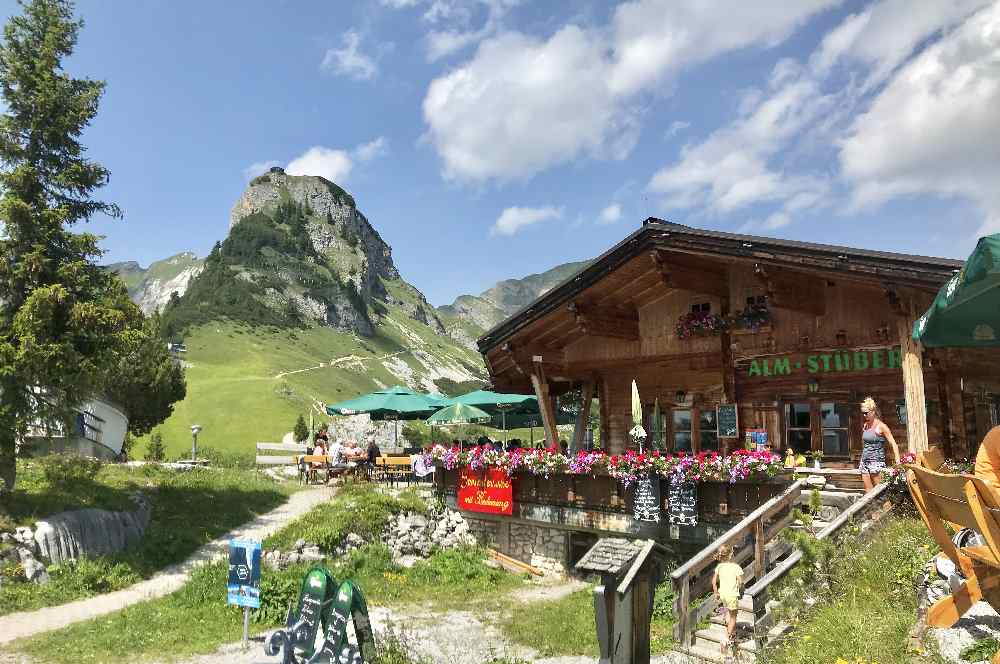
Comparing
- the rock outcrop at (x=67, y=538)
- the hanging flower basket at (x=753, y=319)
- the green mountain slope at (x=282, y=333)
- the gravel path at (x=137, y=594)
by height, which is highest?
the green mountain slope at (x=282, y=333)

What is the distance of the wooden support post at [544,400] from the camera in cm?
1775

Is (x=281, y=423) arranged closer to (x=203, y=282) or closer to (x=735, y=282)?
(x=735, y=282)

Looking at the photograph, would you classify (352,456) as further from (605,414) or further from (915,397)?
(915,397)

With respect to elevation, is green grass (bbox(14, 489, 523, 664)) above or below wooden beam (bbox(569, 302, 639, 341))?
below

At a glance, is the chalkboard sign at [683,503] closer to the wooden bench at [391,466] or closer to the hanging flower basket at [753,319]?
the hanging flower basket at [753,319]

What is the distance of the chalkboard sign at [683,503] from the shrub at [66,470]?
14256 millimetres

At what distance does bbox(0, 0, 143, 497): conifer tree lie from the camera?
15242 millimetres

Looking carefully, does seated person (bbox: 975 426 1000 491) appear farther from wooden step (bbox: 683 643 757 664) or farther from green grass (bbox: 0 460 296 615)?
green grass (bbox: 0 460 296 615)

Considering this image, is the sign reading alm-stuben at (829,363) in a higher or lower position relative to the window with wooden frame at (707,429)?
higher

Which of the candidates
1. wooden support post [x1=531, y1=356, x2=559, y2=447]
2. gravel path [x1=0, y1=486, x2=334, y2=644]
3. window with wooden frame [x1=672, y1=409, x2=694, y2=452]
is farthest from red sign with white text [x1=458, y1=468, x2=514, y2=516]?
window with wooden frame [x1=672, y1=409, x2=694, y2=452]

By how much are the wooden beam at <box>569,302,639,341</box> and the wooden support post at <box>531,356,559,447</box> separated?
1.53 meters

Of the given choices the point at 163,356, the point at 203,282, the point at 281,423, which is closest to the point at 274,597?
the point at 163,356

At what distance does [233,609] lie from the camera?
12430 mm

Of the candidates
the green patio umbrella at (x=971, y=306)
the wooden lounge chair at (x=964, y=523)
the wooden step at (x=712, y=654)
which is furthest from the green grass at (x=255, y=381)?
the wooden lounge chair at (x=964, y=523)
